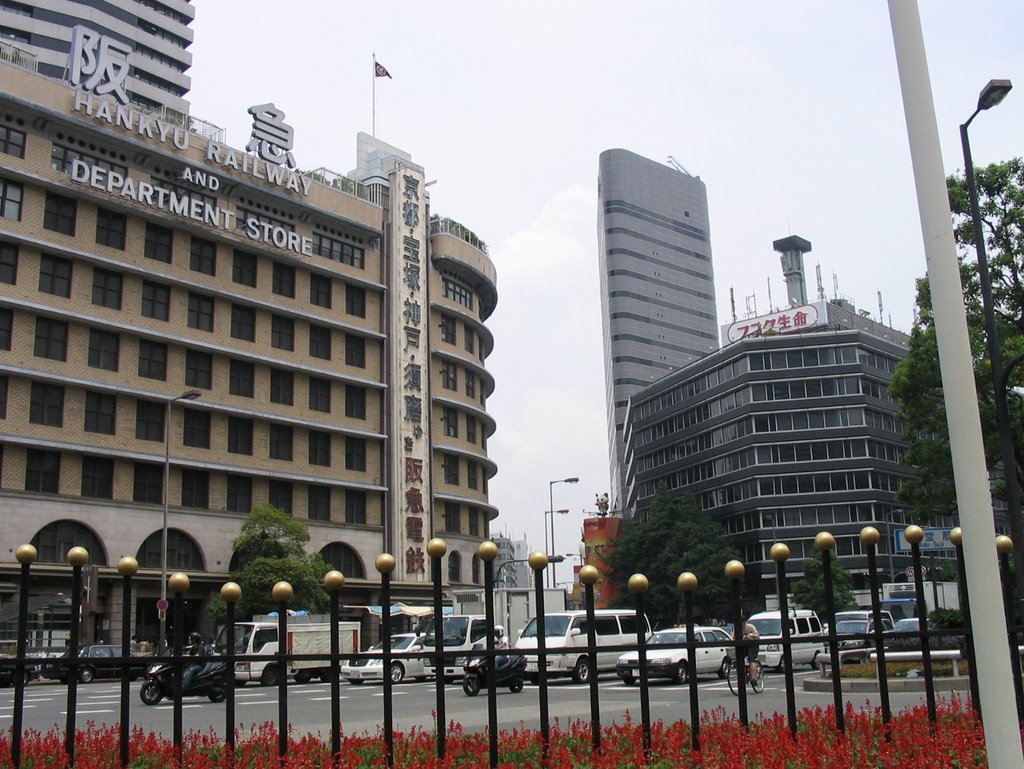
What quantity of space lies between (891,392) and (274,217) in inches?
1336

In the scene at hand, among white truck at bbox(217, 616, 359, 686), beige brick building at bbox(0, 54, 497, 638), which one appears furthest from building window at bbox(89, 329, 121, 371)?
white truck at bbox(217, 616, 359, 686)

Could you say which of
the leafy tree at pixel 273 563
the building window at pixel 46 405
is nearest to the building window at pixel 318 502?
the leafy tree at pixel 273 563

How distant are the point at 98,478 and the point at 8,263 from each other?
10.0m

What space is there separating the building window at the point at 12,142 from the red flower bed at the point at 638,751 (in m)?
39.8

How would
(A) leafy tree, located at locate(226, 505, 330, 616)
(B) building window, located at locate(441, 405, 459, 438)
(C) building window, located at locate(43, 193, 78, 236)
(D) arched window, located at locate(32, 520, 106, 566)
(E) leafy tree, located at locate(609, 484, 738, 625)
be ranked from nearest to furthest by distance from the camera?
1. (D) arched window, located at locate(32, 520, 106, 566)
2. (C) building window, located at locate(43, 193, 78, 236)
3. (A) leafy tree, located at locate(226, 505, 330, 616)
4. (B) building window, located at locate(441, 405, 459, 438)
5. (E) leafy tree, located at locate(609, 484, 738, 625)

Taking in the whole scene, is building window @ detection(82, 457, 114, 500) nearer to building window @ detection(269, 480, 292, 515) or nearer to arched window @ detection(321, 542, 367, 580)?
building window @ detection(269, 480, 292, 515)

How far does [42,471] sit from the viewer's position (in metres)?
42.5

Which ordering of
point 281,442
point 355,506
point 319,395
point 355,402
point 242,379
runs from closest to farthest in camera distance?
point 242,379
point 281,442
point 319,395
point 355,506
point 355,402

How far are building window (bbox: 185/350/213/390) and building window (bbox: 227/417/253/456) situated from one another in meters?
2.26

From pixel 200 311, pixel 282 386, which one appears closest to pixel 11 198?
pixel 200 311

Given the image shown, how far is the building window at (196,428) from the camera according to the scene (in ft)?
157

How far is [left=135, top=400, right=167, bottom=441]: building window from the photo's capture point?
46.2 m

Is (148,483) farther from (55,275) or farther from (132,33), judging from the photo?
(132,33)

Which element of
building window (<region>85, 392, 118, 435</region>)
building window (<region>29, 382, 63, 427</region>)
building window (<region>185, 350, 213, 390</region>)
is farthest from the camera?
building window (<region>185, 350, 213, 390</region>)
